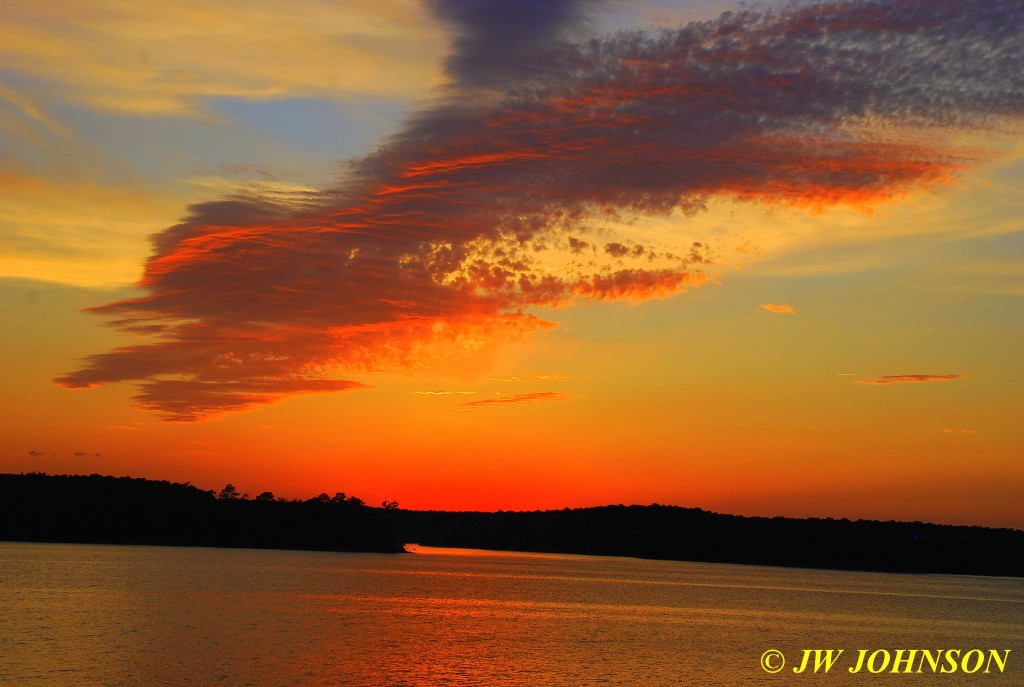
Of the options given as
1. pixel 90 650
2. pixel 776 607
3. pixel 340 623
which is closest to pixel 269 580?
pixel 340 623

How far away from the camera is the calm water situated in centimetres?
5966

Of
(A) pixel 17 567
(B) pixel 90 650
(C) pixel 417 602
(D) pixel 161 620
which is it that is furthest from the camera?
(A) pixel 17 567

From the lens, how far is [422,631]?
8462 cm

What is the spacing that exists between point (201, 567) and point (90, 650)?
115437 mm

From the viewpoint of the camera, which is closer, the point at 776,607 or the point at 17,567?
the point at 776,607

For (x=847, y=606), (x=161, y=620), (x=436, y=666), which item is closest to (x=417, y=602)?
(x=161, y=620)

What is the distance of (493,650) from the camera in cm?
7425

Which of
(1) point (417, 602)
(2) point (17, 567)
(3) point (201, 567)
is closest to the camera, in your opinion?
(1) point (417, 602)

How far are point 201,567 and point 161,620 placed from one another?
313ft

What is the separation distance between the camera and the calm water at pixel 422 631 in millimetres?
59656

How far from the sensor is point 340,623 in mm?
87062

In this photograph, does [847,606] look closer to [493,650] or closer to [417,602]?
[417,602]

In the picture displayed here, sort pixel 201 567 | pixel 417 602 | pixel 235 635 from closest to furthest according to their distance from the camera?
pixel 235 635, pixel 417 602, pixel 201 567

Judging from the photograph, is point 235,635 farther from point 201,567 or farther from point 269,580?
point 201,567
